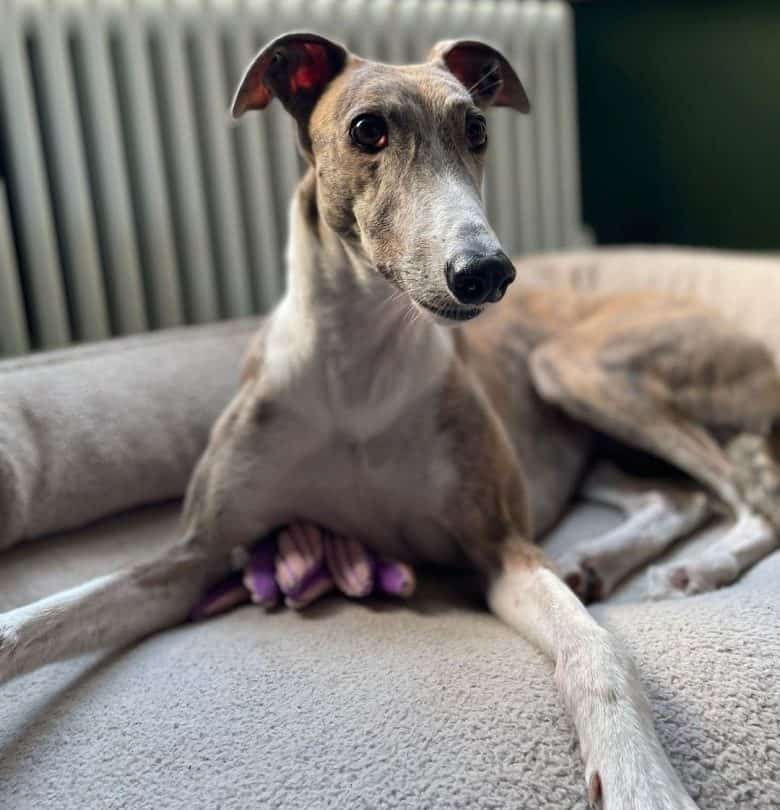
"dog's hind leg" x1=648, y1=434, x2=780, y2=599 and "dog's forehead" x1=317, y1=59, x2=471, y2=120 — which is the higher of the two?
"dog's forehead" x1=317, y1=59, x2=471, y2=120

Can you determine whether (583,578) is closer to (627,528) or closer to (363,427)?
(627,528)

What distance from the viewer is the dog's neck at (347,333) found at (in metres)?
1.51

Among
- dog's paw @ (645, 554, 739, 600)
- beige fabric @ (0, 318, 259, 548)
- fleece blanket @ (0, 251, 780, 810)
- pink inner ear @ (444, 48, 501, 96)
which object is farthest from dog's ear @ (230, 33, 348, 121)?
dog's paw @ (645, 554, 739, 600)

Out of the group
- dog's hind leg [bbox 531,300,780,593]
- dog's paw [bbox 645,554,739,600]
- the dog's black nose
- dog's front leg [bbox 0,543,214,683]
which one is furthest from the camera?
dog's hind leg [bbox 531,300,780,593]

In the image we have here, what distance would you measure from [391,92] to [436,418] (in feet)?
1.80

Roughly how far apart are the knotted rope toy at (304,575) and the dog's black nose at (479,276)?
582 mm

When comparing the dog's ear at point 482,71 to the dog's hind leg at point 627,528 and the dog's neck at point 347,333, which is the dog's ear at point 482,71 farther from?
the dog's hind leg at point 627,528

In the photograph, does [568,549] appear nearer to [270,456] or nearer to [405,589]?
[405,589]

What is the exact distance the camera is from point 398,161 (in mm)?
1343

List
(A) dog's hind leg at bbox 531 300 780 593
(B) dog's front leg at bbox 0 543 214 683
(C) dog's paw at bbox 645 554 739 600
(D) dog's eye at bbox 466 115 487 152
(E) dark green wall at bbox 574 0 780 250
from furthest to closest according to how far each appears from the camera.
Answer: (E) dark green wall at bbox 574 0 780 250 < (A) dog's hind leg at bbox 531 300 780 593 < (C) dog's paw at bbox 645 554 739 600 < (D) dog's eye at bbox 466 115 487 152 < (B) dog's front leg at bbox 0 543 214 683

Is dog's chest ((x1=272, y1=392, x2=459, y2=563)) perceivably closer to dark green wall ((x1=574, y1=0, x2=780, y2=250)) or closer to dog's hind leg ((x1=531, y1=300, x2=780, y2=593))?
dog's hind leg ((x1=531, y1=300, x2=780, y2=593))

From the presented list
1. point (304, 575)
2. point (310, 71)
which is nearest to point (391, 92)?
point (310, 71)

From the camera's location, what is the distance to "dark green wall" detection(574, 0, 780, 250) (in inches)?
135

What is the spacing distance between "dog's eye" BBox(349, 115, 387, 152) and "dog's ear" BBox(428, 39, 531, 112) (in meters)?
0.33
